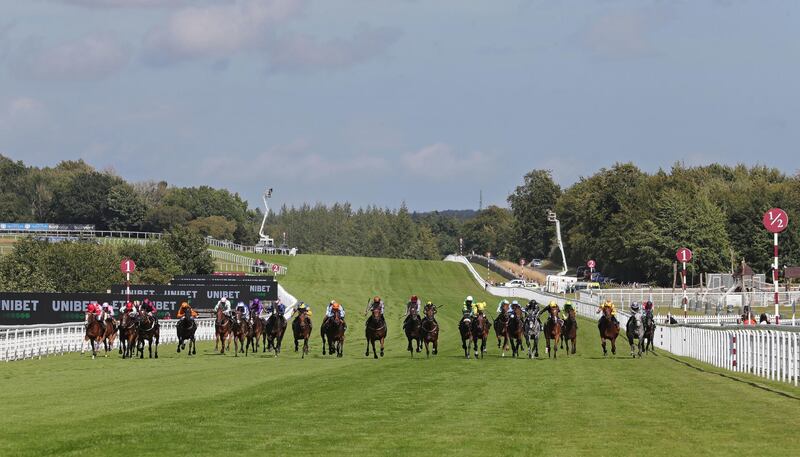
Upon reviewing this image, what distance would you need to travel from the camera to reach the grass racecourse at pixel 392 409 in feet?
41.4

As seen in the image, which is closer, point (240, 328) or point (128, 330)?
point (128, 330)

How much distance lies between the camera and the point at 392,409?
1673 centimetres

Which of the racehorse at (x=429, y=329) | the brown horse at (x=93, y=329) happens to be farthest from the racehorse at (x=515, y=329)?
the brown horse at (x=93, y=329)

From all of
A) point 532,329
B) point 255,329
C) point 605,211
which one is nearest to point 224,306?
point 255,329

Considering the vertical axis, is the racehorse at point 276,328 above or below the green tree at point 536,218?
below

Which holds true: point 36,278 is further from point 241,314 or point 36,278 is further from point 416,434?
point 416,434

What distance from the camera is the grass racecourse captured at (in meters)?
12.6

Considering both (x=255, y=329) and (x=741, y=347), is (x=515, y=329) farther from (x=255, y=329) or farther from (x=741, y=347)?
(x=741, y=347)

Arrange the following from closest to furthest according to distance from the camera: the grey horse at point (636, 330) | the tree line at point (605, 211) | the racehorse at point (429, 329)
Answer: the racehorse at point (429, 329) → the grey horse at point (636, 330) → the tree line at point (605, 211)

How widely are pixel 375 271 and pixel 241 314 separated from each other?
269 feet

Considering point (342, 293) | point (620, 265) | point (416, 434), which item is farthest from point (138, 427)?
point (620, 265)

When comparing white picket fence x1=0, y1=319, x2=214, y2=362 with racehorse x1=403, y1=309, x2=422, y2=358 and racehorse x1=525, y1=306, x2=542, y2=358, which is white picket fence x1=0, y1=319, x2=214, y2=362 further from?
racehorse x1=525, y1=306, x2=542, y2=358

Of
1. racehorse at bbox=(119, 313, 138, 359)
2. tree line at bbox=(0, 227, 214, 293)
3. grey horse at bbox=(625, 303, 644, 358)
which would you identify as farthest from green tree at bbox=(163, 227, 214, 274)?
grey horse at bbox=(625, 303, 644, 358)

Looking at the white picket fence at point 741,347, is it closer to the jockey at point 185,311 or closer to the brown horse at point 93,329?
the jockey at point 185,311
